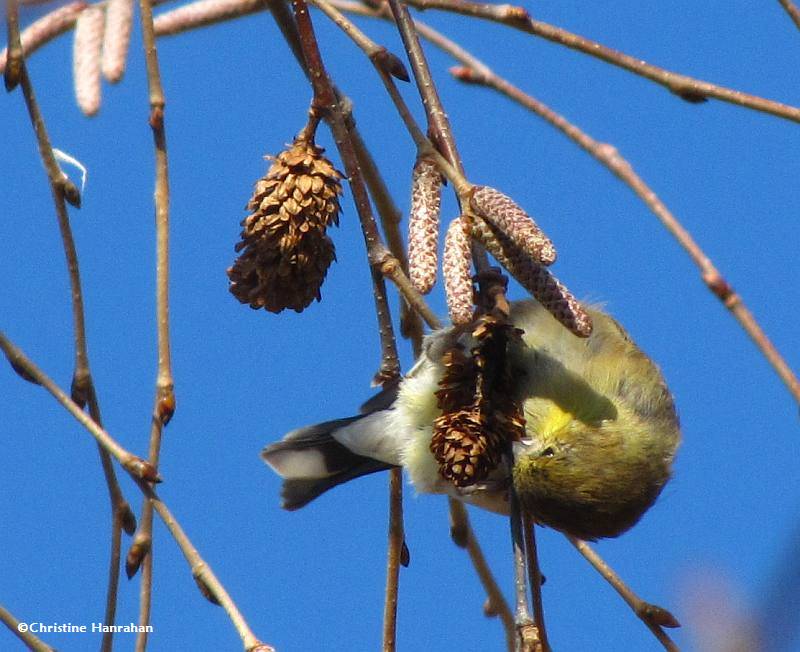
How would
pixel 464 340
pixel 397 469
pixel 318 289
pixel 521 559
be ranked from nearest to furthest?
pixel 521 559, pixel 397 469, pixel 318 289, pixel 464 340

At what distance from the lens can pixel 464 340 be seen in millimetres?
1663

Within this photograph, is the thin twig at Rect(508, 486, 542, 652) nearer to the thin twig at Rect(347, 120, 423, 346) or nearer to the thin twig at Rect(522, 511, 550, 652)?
the thin twig at Rect(522, 511, 550, 652)

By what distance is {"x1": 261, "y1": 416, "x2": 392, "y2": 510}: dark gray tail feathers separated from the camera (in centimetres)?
234

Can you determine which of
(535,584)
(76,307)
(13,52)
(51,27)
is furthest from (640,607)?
(51,27)

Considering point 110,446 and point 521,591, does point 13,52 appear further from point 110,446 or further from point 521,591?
point 521,591

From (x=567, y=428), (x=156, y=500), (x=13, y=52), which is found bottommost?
(x=156, y=500)

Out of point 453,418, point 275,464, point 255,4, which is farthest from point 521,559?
point 275,464

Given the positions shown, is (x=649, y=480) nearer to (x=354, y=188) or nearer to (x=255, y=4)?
(x=354, y=188)

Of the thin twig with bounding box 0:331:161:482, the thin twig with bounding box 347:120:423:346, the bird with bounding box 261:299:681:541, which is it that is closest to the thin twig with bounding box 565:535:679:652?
the bird with bounding box 261:299:681:541

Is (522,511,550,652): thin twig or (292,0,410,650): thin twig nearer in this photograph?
(522,511,550,652): thin twig

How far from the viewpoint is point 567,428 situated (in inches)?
70.3

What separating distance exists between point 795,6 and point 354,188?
52cm

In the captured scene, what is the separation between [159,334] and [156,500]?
0.58 ft

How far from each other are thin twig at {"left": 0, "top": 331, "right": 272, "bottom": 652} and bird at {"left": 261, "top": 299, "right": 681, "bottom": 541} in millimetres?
579
